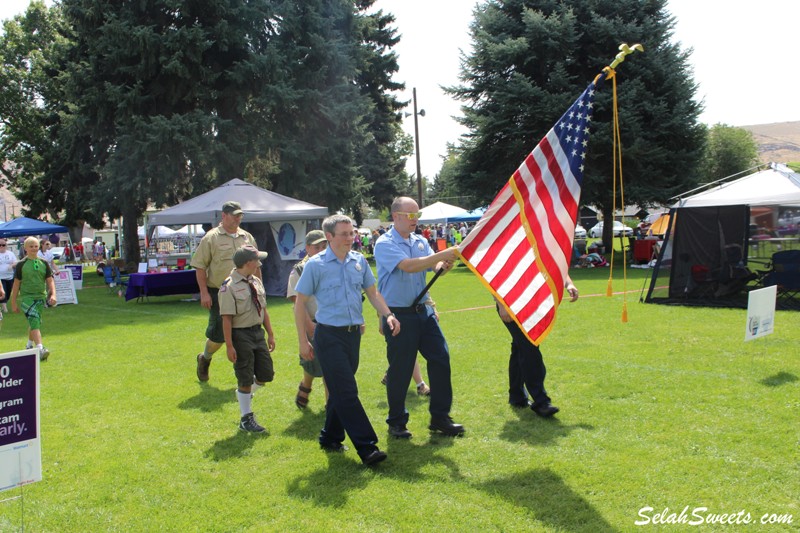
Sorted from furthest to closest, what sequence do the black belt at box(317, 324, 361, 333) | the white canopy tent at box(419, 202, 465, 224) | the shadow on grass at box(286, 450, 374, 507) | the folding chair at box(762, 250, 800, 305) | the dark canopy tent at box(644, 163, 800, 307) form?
the white canopy tent at box(419, 202, 465, 224) → the dark canopy tent at box(644, 163, 800, 307) → the folding chair at box(762, 250, 800, 305) → the black belt at box(317, 324, 361, 333) → the shadow on grass at box(286, 450, 374, 507)

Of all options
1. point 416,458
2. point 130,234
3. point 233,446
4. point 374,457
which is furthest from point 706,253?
point 130,234

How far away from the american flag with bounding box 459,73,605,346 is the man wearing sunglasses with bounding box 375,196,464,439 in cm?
38

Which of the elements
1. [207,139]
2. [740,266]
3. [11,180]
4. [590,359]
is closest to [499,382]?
[590,359]

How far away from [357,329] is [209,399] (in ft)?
9.16

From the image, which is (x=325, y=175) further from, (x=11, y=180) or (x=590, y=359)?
(x=11, y=180)

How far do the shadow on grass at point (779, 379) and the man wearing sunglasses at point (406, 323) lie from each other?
132 inches

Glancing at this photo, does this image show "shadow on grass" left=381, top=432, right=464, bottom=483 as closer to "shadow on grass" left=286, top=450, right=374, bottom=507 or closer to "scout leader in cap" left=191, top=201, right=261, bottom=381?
"shadow on grass" left=286, top=450, right=374, bottom=507

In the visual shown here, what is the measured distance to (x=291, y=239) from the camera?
18312 mm

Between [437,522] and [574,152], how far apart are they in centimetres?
319

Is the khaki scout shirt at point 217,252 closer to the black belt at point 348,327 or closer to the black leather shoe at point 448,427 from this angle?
the black belt at point 348,327

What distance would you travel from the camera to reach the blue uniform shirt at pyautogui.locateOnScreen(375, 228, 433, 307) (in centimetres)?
531

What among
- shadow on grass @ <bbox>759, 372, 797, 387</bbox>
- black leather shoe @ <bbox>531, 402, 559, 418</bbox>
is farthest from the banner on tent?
shadow on grass @ <bbox>759, 372, 797, 387</bbox>

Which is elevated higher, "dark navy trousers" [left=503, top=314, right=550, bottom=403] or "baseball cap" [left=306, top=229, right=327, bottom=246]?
"baseball cap" [left=306, top=229, right=327, bottom=246]

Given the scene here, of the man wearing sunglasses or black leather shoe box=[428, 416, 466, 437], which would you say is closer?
the man wearing sunglasses
